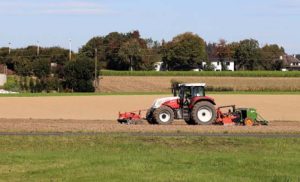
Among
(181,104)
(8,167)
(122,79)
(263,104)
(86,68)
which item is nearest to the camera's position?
(8,167)

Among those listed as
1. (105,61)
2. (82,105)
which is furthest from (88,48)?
(82,105)

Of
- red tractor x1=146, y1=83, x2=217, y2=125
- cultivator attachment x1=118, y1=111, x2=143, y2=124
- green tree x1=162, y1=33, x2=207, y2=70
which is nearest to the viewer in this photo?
red tractor x1=146, y1=83, x2=217, y2=125

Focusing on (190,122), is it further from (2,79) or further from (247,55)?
A: (247,55)

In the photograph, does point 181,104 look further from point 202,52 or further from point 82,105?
point 202,52

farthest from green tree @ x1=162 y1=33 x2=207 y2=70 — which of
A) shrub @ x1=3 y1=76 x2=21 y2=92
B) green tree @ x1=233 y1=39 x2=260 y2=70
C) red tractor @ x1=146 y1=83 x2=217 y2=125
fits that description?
red tractor @ x1=146 y1=83 x2=217 y2=125

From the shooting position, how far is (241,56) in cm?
16100

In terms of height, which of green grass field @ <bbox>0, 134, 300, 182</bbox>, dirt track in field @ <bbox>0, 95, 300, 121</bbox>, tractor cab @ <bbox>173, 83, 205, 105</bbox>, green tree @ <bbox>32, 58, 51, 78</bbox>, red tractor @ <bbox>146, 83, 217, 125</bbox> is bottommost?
dirt track in field @ <bbox>0, 95, 300, 121</bbox>

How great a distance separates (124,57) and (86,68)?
145ft

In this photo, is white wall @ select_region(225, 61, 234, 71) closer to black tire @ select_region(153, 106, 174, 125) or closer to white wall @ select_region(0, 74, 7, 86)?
white wall @ select_region(0, 74, 7, 86)

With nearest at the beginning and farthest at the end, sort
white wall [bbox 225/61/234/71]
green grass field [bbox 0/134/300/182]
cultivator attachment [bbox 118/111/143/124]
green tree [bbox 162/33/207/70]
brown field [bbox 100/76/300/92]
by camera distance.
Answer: green grass field [bbox 0/134/300/182] → cultivator attachment [bbox 118/111/143/124] → brown field [bbox 100/76/300/92] → green tree [bbox 162/33/207/70] → white wall [bbox 225/61/234/71]

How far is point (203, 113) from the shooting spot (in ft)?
Answer: 102

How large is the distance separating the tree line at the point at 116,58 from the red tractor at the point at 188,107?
64.6 meters

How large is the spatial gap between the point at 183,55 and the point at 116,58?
60.2ft

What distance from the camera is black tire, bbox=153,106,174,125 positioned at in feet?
103
